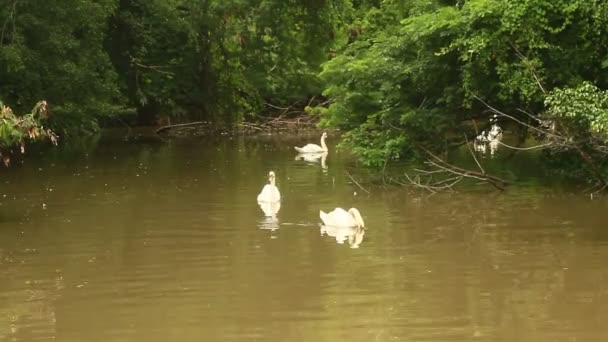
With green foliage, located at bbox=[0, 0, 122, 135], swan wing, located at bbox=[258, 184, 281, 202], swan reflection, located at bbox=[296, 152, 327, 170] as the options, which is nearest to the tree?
swan wing, located at bbox=[258, 184, 281, 202]

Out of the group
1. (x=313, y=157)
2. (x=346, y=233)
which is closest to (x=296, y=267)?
(x=346, y=233)

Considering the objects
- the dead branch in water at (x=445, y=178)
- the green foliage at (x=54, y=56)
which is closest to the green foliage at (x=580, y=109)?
the dead branch in water at (x=445, y=178)

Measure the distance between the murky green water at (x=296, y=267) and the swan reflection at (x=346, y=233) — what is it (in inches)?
3.9

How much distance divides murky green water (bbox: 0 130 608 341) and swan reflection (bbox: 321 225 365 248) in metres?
0.10

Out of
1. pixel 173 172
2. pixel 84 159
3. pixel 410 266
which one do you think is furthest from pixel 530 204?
pixel 84 159

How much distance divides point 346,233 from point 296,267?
8.29 ft

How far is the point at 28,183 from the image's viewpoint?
22.6 m

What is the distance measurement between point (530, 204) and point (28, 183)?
11302 millimetres

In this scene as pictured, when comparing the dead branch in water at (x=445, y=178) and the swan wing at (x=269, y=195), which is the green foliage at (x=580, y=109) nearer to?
the dead branch in water at (x=445, y=178)

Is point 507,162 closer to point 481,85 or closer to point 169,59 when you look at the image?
point 481,85

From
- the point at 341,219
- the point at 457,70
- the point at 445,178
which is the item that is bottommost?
the point at 445,178

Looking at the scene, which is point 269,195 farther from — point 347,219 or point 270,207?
point 347,219

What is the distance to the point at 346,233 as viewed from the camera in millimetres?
14984

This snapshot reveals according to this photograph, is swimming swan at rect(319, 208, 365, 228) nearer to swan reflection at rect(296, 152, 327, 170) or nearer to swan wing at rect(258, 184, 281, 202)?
swan wing at rect(258, 184, 281, 202)
